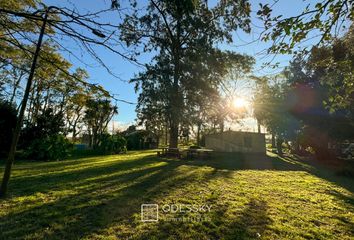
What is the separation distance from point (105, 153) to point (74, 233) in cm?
1855

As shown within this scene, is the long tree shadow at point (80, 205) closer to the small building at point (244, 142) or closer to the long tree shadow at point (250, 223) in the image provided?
the long tree shadow at point (250, 223)

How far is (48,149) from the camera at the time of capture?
564 inches

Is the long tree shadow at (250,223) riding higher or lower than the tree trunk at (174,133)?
lower

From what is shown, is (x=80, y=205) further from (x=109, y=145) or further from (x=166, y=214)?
(x=109, y=145)

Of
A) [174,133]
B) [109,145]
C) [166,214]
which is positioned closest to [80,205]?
[166,214]

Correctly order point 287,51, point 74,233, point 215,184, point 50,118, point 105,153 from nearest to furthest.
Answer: point 287,51, point 74,233, point 215,184, point 50,118, point 105,153

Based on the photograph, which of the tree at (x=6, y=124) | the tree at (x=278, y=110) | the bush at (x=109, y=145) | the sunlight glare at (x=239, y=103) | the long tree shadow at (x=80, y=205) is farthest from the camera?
the tree at (x=278, y=110)

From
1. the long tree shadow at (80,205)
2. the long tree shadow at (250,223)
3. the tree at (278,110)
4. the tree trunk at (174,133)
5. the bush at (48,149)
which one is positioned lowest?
the long tree shadow at (250,223)

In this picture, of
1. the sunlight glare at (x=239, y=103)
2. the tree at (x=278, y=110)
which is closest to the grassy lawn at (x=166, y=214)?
the sunlight glare at (x=239, y=103)

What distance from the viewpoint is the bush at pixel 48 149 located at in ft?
47.4

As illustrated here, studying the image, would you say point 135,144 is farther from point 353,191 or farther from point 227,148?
point 353,191

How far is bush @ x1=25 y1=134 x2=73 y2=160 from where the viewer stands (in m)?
14.4

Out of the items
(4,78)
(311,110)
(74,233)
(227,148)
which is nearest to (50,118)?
(4,78)

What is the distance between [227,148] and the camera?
24.8 metres
